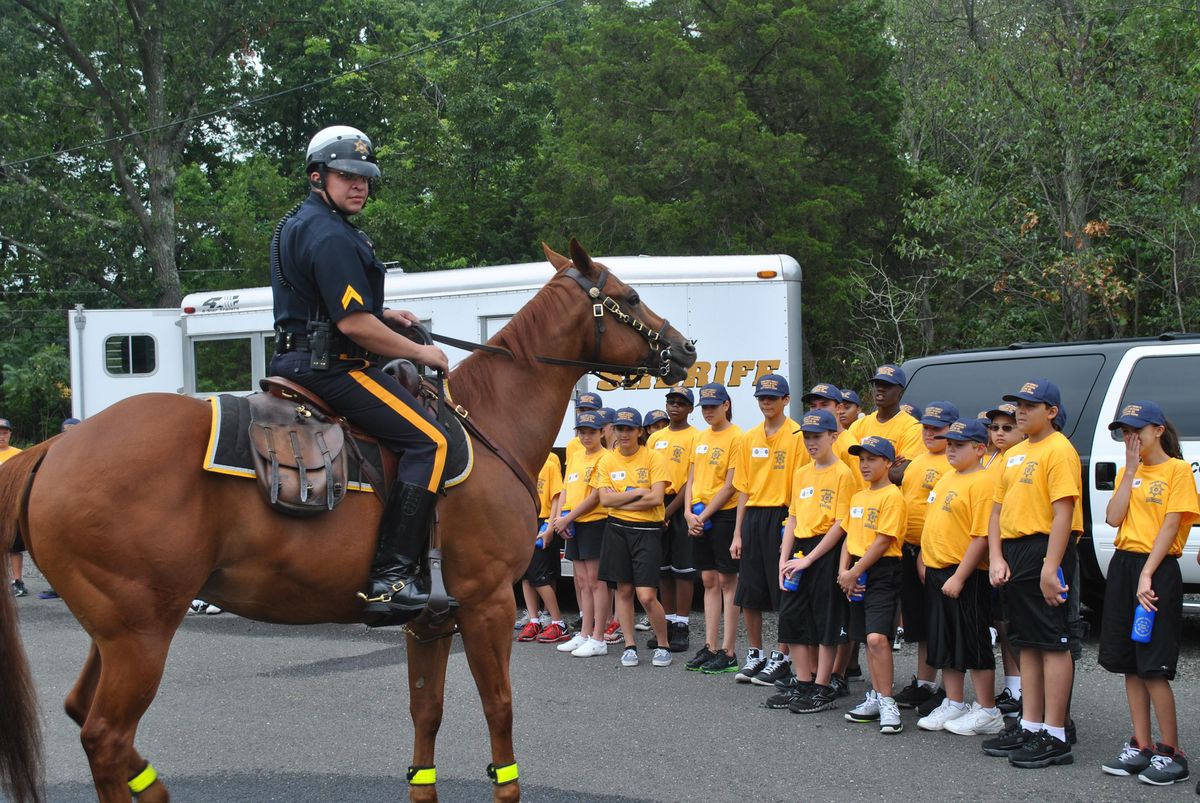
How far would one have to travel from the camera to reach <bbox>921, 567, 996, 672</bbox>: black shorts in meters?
6.79

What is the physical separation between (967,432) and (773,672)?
242 cm

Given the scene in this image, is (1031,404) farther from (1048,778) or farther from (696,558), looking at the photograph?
(696,558)

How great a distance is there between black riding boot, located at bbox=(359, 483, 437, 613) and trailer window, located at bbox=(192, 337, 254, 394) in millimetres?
10123

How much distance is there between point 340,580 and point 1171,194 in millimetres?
15923

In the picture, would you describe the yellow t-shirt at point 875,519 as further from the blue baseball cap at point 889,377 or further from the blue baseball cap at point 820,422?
the blue baseball cap at point 889,377

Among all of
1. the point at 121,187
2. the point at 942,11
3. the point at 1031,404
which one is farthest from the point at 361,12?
the point at 1031,404

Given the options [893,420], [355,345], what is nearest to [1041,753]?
[893,420]

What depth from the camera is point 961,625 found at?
6.81m

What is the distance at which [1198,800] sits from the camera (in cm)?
552

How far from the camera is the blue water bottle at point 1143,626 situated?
578 cm

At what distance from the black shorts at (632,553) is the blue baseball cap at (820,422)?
6.44 feet

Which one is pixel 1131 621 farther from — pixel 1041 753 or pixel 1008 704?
pixel 1008 704

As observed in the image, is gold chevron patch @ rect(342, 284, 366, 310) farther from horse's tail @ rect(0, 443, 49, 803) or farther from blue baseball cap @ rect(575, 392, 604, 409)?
blue baseball cap @ rect(575, 392, 604, 409)

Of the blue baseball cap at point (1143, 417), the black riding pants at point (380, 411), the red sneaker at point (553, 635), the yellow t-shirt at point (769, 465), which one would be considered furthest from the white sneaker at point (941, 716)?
the red sneaker at point (553, 635)
